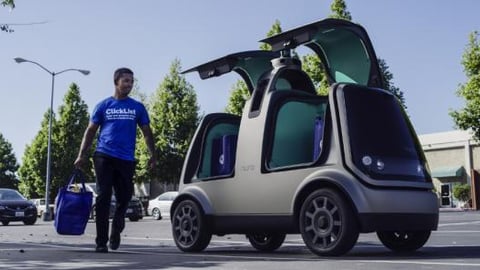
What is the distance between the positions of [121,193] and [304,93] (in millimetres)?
2100

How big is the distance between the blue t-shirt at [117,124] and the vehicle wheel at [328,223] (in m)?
1.97

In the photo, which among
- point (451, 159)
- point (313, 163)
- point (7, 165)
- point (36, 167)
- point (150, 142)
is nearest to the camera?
point (313, 163)

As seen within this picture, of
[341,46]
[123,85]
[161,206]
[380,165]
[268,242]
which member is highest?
[341,46]

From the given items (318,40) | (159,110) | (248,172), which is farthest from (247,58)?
(159,110)

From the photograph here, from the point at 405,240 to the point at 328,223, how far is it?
1.20m

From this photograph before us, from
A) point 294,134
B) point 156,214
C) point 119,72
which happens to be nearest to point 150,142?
point 119,72

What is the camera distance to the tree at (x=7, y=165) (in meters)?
85.2

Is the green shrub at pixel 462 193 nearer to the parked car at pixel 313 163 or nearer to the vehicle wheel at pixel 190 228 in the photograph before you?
the parked car at pixel 313 163

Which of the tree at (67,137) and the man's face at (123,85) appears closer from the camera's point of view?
the man's face at (123,85)

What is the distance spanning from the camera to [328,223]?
18.3 ft

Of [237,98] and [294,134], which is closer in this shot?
[294,134]

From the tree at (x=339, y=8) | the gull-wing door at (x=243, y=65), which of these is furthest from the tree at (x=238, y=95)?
the gull-wing door at (x=243, y=65)

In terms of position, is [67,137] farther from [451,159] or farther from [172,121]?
[451,159]

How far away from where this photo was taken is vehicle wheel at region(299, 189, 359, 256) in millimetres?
5430
